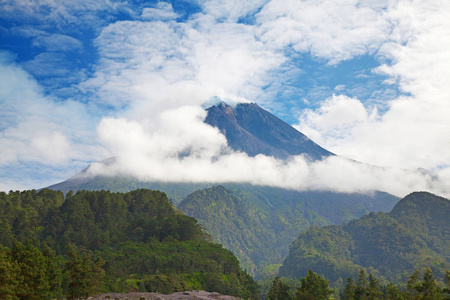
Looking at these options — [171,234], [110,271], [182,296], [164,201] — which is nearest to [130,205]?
[164,201]

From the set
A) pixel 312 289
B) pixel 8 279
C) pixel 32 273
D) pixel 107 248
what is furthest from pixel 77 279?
pixel 107 248

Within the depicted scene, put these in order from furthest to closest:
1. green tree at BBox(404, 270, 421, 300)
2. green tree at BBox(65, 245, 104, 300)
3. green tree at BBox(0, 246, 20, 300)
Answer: green tree at BBox(404, 270, 421, 300), green tree at BBox(65, 245, 104, 300), green tree at BBox(0, 246, 20, 300)

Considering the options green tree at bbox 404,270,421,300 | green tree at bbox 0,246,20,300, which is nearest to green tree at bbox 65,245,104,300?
green tree at bbox 0,246,20,300

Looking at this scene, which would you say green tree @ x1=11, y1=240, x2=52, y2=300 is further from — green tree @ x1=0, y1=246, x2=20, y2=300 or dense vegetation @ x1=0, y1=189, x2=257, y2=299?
A: green tree @ x1=0, y1=246, x2=20, y2=300

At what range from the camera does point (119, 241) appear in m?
112

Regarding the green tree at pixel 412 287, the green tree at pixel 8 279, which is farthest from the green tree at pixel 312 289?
the green tree at pixel 8 279

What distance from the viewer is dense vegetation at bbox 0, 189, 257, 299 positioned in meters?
59.2

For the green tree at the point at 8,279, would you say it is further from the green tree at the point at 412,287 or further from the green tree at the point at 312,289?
the green tree at the point at 412,287

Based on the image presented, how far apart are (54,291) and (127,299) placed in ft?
37.8

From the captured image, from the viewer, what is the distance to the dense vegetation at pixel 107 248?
59.2m

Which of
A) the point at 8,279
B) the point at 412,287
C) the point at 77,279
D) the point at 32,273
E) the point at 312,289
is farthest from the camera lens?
the point at 312,289

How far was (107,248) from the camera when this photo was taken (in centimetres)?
10419

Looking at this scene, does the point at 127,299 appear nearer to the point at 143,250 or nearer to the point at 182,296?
the point at 182,296

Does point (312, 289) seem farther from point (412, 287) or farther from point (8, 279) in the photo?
point (8, 279)
